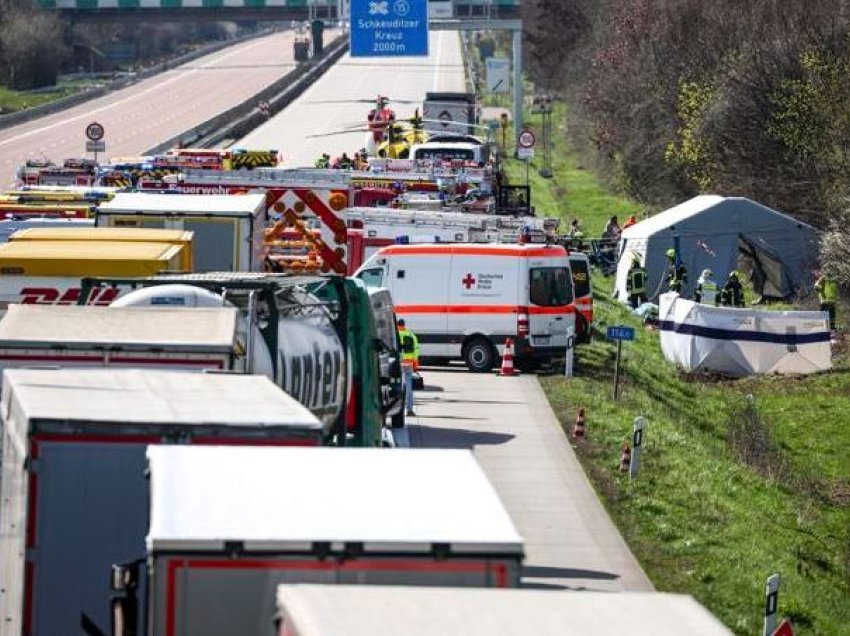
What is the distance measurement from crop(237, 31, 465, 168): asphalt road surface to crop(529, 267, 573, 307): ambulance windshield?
3389cm

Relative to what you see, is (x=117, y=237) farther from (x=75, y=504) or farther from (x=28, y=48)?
(x=28, y=48)

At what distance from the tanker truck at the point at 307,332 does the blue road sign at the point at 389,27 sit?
157ft

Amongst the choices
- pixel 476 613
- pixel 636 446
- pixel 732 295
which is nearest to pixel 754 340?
pixel 732 295

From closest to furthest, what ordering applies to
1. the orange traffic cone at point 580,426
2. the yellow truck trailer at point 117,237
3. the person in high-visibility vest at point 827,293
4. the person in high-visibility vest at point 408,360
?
the yellow truck trailer at point 117,237
the orange traffic cone at point 580,426
the person in high-visibility vest at point 408,360
the person in high-visibility vest at point 827,293

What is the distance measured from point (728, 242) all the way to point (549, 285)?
1202cm

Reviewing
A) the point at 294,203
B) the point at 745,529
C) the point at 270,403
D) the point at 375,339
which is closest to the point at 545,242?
the point at 294,203

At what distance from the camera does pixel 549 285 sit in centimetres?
3306

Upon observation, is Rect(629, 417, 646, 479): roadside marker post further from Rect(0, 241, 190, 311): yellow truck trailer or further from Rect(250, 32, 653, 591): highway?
Rect(0, 241, 190, 311): yellow truck trailer

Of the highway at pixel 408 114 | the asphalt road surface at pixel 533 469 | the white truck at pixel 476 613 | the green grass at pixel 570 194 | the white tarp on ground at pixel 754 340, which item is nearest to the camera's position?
the white truck at pixel 476 613

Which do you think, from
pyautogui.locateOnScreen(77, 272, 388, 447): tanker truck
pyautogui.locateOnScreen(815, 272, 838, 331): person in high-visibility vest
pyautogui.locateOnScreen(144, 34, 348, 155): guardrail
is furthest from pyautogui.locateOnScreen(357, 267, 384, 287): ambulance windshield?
pyautogui.locateOnScreen(144, 34, 348, 155): guardrail

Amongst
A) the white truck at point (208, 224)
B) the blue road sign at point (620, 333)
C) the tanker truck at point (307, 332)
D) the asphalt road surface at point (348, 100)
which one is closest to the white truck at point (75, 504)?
the tanker truck at point (307, 332)

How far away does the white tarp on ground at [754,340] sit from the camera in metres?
35.2

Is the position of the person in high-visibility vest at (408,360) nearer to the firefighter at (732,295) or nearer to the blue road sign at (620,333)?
the blue road sign at (620,333)

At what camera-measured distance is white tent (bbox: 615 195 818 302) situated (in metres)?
44.0
